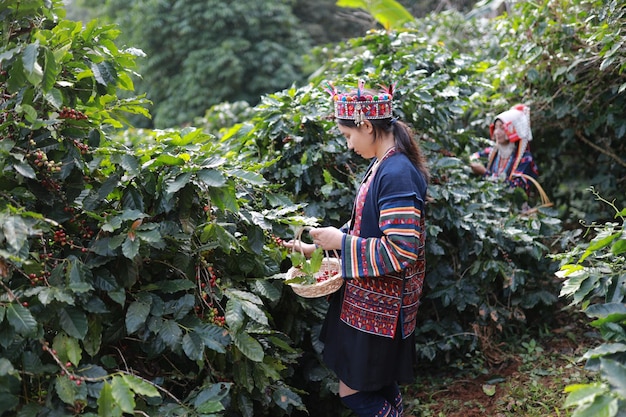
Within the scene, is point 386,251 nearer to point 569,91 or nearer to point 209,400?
point 209,400

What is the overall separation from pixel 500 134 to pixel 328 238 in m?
2.49

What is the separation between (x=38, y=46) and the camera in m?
1.84

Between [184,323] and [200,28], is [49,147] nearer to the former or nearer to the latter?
[184,323]

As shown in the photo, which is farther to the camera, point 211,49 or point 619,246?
point 211,49

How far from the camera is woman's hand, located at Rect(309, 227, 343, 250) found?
87.9 inches

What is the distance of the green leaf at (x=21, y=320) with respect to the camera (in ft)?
5.65

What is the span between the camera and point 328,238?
2260mm

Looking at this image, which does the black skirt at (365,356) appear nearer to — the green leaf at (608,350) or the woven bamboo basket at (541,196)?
the green leaf at (608,350)

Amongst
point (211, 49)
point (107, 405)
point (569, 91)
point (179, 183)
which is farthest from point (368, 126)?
point (211, 49)

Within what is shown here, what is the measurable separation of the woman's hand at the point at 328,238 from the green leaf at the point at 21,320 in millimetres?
1020

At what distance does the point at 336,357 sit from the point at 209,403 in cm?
63

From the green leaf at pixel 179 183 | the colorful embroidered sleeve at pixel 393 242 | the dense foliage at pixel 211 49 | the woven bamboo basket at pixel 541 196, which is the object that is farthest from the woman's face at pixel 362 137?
the dense foliage at pixel 211 49

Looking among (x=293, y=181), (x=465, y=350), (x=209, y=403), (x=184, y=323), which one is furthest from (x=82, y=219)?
(x=465, y=350)

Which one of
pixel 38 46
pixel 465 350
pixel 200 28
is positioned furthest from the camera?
pixel 200 28
